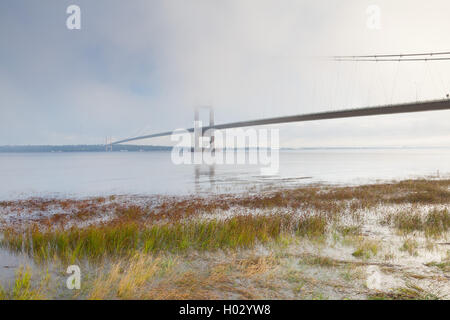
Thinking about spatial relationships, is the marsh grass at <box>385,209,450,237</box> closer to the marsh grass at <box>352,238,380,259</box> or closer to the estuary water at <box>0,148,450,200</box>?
the marsh grass at <box>352,238,380,259</box>

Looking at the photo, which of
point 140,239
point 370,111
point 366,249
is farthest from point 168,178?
point 370,111

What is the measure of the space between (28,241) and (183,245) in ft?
13.0

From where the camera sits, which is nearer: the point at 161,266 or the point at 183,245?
the point at 161,266

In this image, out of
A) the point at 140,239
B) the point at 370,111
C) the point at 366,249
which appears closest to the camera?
the point at 366,249

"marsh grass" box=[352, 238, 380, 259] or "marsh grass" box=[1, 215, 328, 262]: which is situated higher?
"marsh grass" box=[1, 215, 328, 262]

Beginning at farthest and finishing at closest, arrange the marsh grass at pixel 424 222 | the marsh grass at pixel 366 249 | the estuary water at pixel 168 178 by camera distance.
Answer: the estuary water at pixel 168 178
the marsh grass at pixel 424 222
the marsh grass at pixel 366 249

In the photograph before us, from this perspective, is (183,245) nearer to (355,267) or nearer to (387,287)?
(355,267)

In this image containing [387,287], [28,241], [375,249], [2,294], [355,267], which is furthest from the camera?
[28,241]

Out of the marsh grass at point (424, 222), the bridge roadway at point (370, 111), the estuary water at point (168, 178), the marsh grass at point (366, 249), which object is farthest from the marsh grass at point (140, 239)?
the bridge roadway at point (370, 111)

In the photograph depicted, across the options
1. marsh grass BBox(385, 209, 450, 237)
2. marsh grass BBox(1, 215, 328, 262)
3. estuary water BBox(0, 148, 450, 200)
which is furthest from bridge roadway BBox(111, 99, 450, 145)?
marsh grass BBox(1, 215, 328, 262)

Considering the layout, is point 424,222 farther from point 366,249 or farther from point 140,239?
point 140,239

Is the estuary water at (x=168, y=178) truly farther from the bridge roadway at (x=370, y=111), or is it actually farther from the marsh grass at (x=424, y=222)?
the marsh grass at (x=424, y=222)
